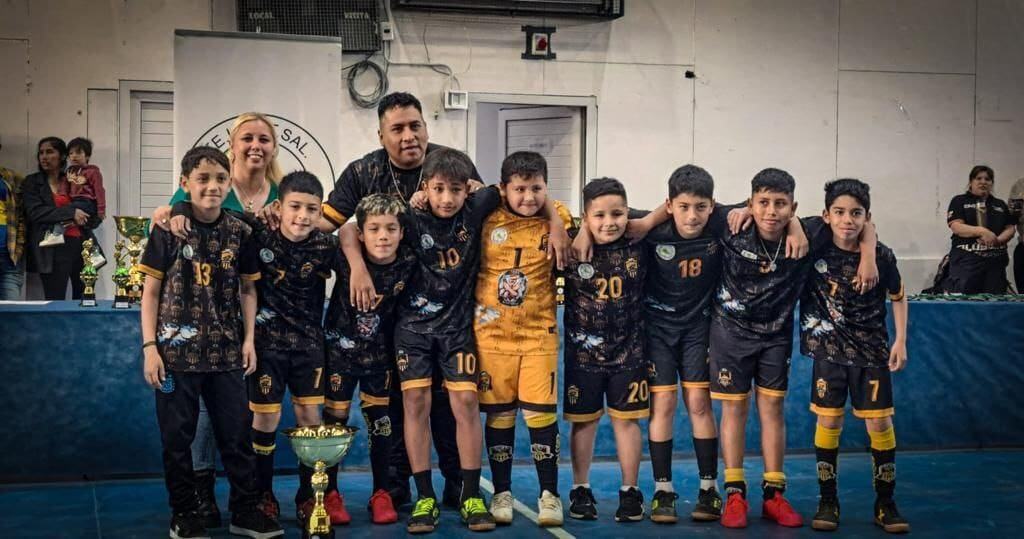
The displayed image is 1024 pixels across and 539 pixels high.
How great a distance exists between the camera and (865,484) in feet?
17.2

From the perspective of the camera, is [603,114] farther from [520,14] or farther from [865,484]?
[865,484]

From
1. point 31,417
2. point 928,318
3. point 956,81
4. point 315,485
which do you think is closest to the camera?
point 315,485

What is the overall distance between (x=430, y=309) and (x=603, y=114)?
20.0ft

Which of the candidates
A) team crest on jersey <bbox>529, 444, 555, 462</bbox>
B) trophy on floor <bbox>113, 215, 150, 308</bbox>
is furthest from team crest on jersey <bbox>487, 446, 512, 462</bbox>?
trophy on floor <bbox>113, 215, 150, 308</bbox>

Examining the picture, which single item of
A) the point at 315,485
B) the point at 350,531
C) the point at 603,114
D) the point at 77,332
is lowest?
the point at 350,531

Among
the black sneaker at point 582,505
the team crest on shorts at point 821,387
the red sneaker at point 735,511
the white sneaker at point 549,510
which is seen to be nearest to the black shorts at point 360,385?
the white sneaker at point 549,510

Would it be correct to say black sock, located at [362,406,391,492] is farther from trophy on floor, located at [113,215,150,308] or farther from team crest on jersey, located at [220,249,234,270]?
trophy on floor, located at [113,215,150,308]

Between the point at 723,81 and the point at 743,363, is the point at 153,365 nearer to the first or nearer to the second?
the point at 743,363

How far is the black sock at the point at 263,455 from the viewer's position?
4285mm

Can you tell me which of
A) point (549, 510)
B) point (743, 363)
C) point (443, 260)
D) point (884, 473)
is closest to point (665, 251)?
point (743, 363)

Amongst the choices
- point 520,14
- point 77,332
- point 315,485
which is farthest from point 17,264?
point 315,485

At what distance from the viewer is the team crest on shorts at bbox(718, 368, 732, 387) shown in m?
4.51

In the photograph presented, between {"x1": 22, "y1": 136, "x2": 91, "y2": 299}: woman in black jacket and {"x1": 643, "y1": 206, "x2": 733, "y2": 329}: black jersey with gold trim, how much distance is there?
5.39m

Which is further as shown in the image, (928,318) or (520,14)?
(520,14)
